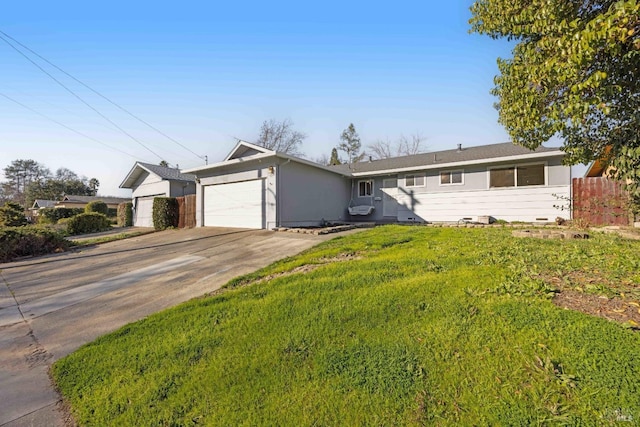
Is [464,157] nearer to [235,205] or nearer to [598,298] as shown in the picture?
[235,205]

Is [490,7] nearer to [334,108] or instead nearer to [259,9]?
[259,9]

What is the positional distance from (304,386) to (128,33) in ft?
39.0

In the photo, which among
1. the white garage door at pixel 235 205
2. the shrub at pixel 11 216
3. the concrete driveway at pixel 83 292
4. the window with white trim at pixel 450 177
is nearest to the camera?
the concrete driveway at pixel 83 292

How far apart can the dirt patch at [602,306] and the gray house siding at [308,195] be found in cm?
938

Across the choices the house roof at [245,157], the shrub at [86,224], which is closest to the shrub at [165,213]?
the house roof at [245,157]

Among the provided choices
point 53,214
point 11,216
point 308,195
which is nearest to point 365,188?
point 308,195

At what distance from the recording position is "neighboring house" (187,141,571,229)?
11266 millimetres

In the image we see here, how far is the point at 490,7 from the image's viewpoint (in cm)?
482

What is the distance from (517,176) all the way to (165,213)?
17400mm

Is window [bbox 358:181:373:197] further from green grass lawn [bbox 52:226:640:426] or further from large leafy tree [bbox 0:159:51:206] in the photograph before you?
large leafy tree [bbox 0:159:51:206]

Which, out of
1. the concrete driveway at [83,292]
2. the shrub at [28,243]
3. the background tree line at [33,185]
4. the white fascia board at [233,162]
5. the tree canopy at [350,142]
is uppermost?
the tree canopy at [350,142]

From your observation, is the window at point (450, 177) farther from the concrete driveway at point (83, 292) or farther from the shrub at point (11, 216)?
the shrub at point (11, 216)

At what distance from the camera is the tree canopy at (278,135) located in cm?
3278

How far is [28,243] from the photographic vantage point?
374 inches
